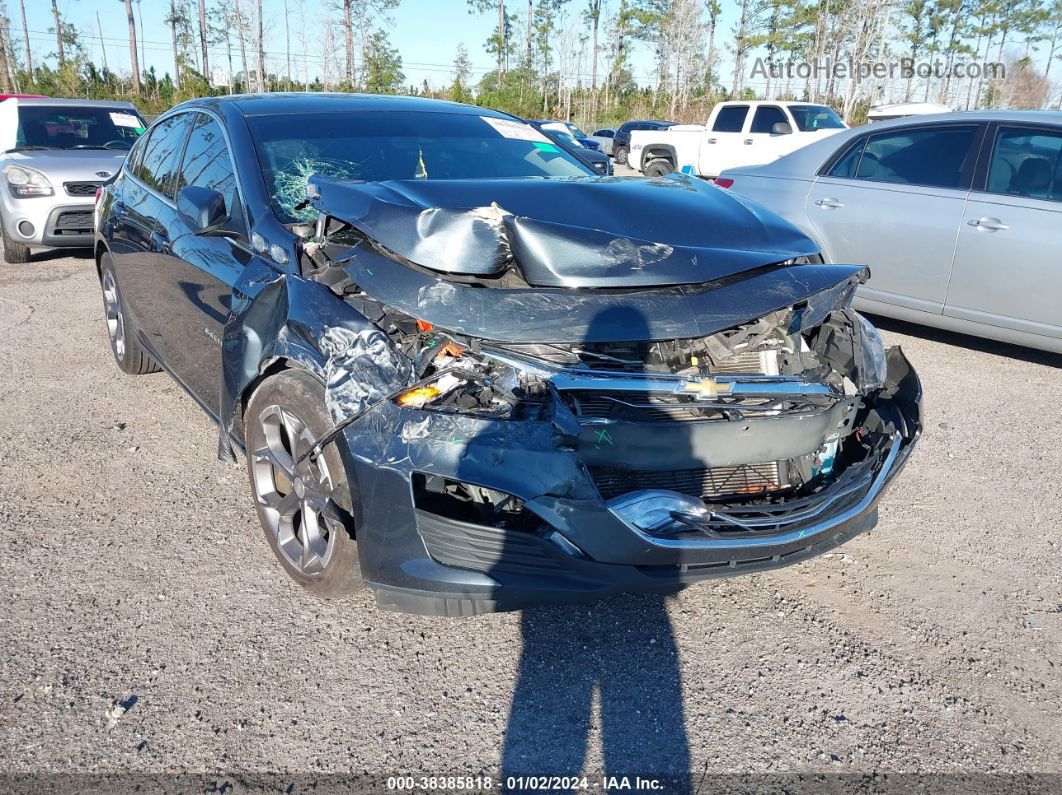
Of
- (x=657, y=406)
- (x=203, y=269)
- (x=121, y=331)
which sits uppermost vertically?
(x=203, y=269)

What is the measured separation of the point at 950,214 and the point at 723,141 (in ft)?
36.3

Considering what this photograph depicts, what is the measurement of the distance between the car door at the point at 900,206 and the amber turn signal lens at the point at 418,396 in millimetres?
4523

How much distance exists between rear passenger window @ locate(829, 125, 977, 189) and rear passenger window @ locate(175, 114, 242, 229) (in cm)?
466

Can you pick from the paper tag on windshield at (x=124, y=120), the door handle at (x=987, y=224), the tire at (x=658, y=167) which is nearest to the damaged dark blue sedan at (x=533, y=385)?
the door handle at (x=987, y=224)

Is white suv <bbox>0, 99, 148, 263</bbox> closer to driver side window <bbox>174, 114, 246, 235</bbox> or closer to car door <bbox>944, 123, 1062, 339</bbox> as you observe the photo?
driver side window <bbox>174, 114, 246, 235</bbox>

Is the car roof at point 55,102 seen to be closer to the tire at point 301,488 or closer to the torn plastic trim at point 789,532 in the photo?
the tire at point 301,488

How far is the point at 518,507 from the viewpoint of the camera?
7.68 feet

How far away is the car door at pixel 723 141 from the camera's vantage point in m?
15.7

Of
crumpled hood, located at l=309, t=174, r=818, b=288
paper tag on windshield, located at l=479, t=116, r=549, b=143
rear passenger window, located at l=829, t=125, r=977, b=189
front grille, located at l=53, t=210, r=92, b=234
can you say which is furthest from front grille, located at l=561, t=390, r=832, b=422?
front grille, located at l=53, t=210, r=92, b=234

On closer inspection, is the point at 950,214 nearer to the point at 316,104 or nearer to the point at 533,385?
the point at 316,104

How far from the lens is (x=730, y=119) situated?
54.0 feet

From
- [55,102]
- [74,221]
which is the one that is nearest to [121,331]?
[74,221]

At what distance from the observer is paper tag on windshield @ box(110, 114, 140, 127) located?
30.7 feet

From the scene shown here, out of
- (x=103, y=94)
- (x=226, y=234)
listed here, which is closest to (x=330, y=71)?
(x=103, y=94)
